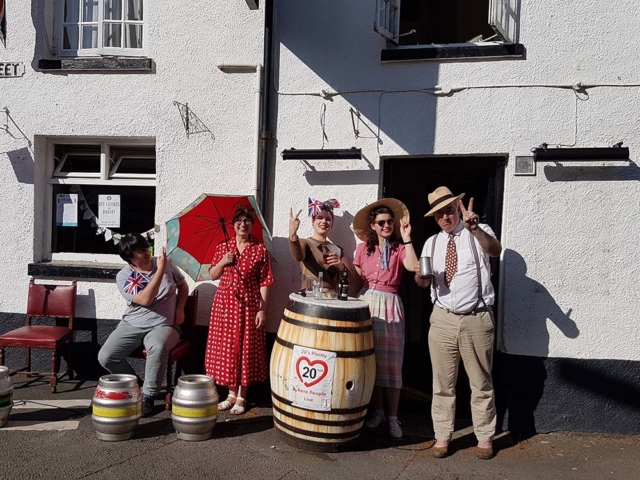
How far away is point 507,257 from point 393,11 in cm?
237

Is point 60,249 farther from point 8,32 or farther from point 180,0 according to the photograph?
point 180,0

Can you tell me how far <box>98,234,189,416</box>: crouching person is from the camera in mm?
4941

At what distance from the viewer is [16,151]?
591 centimetres

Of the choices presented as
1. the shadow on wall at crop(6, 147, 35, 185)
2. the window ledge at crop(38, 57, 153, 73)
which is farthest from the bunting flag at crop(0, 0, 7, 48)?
the shadow on wall at crop(6, 147, 35, 185)

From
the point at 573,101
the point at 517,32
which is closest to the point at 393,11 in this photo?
the point at 517,32

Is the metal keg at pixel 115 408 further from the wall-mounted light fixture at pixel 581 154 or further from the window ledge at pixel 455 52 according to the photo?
the wall-mounted light fixture at pixel 581 154

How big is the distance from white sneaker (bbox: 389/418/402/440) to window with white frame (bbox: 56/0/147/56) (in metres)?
4.11

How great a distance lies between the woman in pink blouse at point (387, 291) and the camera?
15.3ft

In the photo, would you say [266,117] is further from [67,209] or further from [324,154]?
[67,209]

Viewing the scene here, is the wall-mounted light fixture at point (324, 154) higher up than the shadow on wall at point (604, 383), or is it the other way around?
the wall-mounted light fixture at point (324, 154)

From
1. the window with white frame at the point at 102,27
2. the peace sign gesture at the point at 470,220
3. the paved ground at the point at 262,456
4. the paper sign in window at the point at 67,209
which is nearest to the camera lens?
the paved ground at the point at 262,456

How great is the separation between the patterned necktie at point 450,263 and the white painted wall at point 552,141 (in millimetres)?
728

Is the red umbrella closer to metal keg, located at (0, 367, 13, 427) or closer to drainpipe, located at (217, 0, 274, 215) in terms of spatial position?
drainpipe, located at (217, 0, 274, 215)

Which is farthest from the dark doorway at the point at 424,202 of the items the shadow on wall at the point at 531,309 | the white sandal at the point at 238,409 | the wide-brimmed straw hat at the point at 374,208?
the white sandal at the point at 238,409
